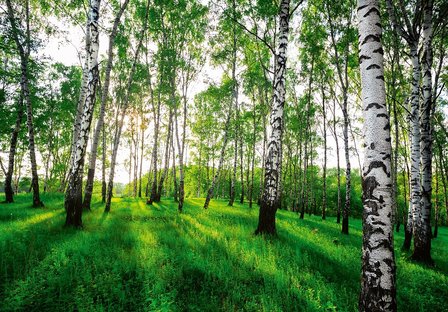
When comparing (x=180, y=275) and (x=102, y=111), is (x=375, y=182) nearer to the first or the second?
(x=180, y=275)

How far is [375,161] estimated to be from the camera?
2.79m

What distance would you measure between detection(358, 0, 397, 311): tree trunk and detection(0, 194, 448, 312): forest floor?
3.78 ft

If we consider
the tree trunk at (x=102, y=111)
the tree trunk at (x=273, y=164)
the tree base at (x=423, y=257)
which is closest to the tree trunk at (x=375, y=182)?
the tree trunk at (x=273, y=164)

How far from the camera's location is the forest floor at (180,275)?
3523 millimetres

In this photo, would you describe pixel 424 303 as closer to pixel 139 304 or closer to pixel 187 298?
pixel 187 298

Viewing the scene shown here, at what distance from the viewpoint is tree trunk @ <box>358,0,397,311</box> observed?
2.59 metres

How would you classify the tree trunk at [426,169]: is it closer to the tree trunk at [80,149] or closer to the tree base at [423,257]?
the tree base at [423,257]

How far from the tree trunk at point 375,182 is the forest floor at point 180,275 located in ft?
3.78

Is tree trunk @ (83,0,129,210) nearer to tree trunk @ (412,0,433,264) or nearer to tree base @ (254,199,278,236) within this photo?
tree base @ (254,199,278,236)

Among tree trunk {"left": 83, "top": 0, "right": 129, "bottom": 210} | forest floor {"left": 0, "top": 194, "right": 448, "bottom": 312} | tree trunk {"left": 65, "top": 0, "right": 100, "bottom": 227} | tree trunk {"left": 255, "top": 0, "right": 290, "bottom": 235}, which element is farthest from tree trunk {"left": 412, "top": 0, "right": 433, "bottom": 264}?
tree trunk {"left": 83, "top": 0, "right": 129, "bottom": 210}

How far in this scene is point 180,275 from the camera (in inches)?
170

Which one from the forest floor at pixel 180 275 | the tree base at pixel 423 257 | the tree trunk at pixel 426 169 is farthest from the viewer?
the tree trunk at pixel 426 169

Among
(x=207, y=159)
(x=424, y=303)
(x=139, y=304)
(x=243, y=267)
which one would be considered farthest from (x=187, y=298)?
(x=207, y=159)

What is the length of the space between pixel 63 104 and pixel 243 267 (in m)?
22.8
